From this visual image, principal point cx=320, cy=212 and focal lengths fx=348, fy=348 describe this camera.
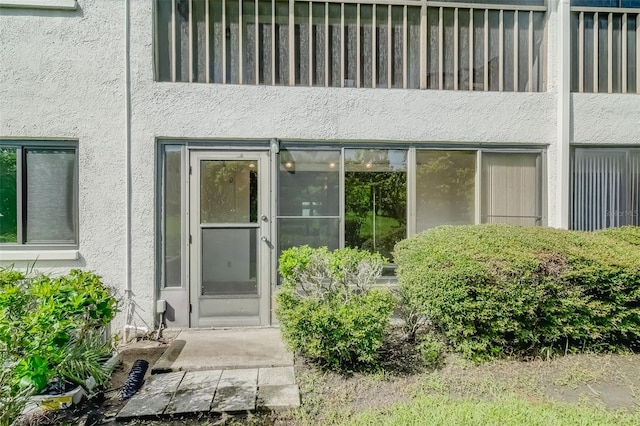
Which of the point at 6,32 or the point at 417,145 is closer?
the point at 6,32

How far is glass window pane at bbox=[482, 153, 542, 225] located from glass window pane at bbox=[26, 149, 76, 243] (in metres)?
6.02

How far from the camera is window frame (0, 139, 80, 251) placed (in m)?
4.76

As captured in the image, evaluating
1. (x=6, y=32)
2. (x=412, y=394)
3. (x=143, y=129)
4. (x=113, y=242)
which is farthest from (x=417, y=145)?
(x=6, y=32)

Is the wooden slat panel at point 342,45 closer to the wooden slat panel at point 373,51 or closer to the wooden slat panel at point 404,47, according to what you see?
the wooden slat panel at point 373,51

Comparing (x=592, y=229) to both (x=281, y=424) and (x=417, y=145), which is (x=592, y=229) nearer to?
(x=417, y=145)

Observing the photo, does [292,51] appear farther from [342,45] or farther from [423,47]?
[423,47]

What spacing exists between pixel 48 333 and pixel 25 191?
3.43 m

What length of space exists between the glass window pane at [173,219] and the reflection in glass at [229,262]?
14.2 inches

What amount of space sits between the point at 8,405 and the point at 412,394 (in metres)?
3.18

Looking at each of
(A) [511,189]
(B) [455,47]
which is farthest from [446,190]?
(B) [455,47]

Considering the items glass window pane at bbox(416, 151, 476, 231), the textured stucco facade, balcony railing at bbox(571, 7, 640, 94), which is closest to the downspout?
the textured stucco facade

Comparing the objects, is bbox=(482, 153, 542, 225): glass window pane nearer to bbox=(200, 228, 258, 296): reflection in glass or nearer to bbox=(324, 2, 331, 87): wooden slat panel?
bbox=(324, 2, 331, 87): wooden slat panel

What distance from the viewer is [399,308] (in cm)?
433

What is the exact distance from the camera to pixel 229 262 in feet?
16.5
